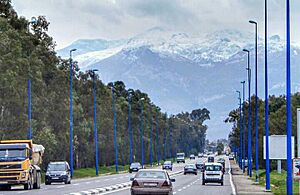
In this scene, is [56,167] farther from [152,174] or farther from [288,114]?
[288,114]

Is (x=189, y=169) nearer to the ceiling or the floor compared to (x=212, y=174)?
nearer to the floor

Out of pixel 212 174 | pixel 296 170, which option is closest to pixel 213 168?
pixel 212 174

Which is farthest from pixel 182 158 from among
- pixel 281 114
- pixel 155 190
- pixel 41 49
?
pixel 155 190

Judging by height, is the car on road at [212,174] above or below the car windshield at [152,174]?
below

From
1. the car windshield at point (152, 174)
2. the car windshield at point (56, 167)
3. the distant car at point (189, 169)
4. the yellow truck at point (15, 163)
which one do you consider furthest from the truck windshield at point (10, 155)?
the distant car at point (189, 169)

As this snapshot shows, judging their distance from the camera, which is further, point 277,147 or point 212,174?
point 212,174

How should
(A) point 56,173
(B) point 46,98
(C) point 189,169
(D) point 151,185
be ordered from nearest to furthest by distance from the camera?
(D) point 151,185 → (A) point 56,173 → (B) point 46,98 → (C) point 189,169

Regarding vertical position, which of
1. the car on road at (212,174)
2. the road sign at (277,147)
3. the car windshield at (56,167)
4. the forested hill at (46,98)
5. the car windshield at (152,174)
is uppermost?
the forested hill at (46,98)

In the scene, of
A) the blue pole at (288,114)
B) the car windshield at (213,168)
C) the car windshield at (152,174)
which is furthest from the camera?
the car windshield at (213,168)

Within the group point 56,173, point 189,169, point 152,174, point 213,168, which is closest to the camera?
point 152,174

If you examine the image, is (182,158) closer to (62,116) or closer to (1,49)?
(62,116)

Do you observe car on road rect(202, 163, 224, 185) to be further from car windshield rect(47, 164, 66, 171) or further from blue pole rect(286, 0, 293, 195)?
blue pole rect(286, 0, 293, 195)

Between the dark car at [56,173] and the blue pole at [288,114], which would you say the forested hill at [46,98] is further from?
the blue pole at [288,114]

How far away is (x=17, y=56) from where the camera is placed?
78.4 m
